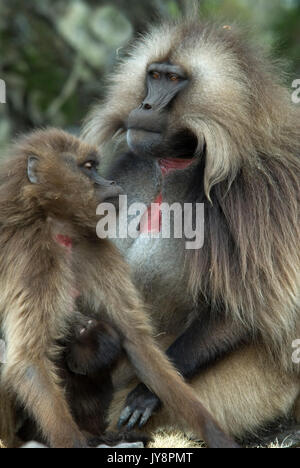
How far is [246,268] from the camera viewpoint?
4.64 meters

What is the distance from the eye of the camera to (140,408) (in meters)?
4.64

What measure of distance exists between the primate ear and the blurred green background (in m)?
4.22

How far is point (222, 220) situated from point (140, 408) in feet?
3.17

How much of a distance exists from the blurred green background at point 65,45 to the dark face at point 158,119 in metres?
3.78

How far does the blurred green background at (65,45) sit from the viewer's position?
8.86m

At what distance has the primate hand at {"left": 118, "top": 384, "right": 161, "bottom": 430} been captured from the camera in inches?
182

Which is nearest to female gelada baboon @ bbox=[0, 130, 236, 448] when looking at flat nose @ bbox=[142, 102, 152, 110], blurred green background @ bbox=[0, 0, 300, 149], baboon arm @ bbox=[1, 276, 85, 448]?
baboon arm @ bbox=[1, 276, 85, 448]

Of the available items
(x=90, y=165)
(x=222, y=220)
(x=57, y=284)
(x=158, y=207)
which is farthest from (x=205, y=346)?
(x=90, y=165)

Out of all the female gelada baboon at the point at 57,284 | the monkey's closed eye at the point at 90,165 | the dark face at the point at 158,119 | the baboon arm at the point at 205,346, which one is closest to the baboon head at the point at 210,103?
the dark face at the point at 158,119

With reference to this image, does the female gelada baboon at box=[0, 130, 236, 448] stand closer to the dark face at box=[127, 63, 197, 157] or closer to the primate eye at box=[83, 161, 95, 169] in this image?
the primate eye at box=[83, 161, 95, 169]

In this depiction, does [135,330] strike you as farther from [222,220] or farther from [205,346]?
[222,220]

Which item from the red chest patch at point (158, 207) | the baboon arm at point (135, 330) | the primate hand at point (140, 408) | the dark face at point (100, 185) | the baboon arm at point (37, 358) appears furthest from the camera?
the red chest patch at point (158, 207)

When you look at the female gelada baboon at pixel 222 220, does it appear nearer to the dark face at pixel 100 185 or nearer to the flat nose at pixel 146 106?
the flat nose at pixel 146 106

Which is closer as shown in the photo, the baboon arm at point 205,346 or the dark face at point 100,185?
the dark face at point 100,185
